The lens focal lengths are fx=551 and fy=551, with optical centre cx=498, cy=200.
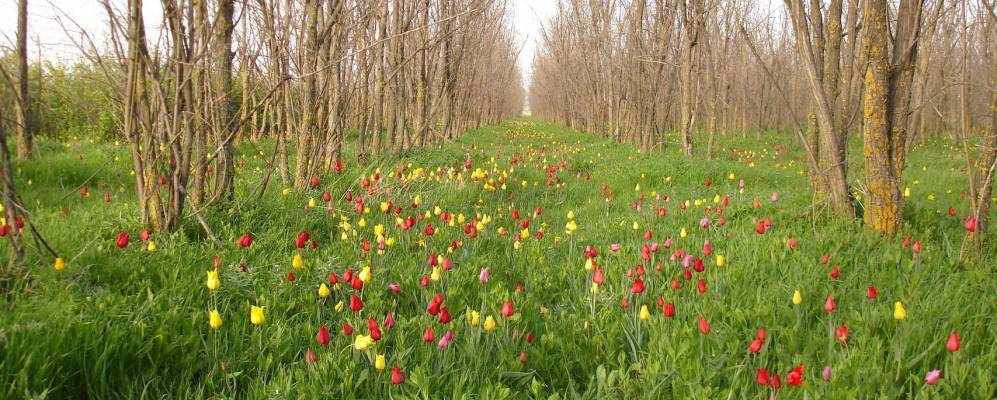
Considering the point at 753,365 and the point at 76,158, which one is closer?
the point at 753,365

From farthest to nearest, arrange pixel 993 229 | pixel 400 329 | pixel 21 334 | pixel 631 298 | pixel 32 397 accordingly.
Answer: pixel 993 229, pixel 631 298, pixel 400 329, pixel 21 334, pixel 32 397

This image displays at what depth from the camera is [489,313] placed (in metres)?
2.45

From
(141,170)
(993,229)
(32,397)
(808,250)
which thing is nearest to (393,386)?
(32,397)

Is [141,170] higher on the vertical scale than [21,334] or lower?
higher

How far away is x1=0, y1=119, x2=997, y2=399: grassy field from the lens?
1774 mm

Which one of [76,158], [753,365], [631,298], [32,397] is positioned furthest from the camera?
[76,158]

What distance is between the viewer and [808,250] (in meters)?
3.15

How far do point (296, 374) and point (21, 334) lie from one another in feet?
2.74

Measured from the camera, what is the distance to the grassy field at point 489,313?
177 centimetres

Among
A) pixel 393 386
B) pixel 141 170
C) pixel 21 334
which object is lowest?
pixel 393 386

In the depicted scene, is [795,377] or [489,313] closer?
[795,377]

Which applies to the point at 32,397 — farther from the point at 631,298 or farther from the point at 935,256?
the point at 935,256

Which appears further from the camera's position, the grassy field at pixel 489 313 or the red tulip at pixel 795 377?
the grassy field at pixel 489 313

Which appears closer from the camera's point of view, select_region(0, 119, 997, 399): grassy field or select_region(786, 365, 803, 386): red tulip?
select_region(786, 365, 803, 386): red tulip
